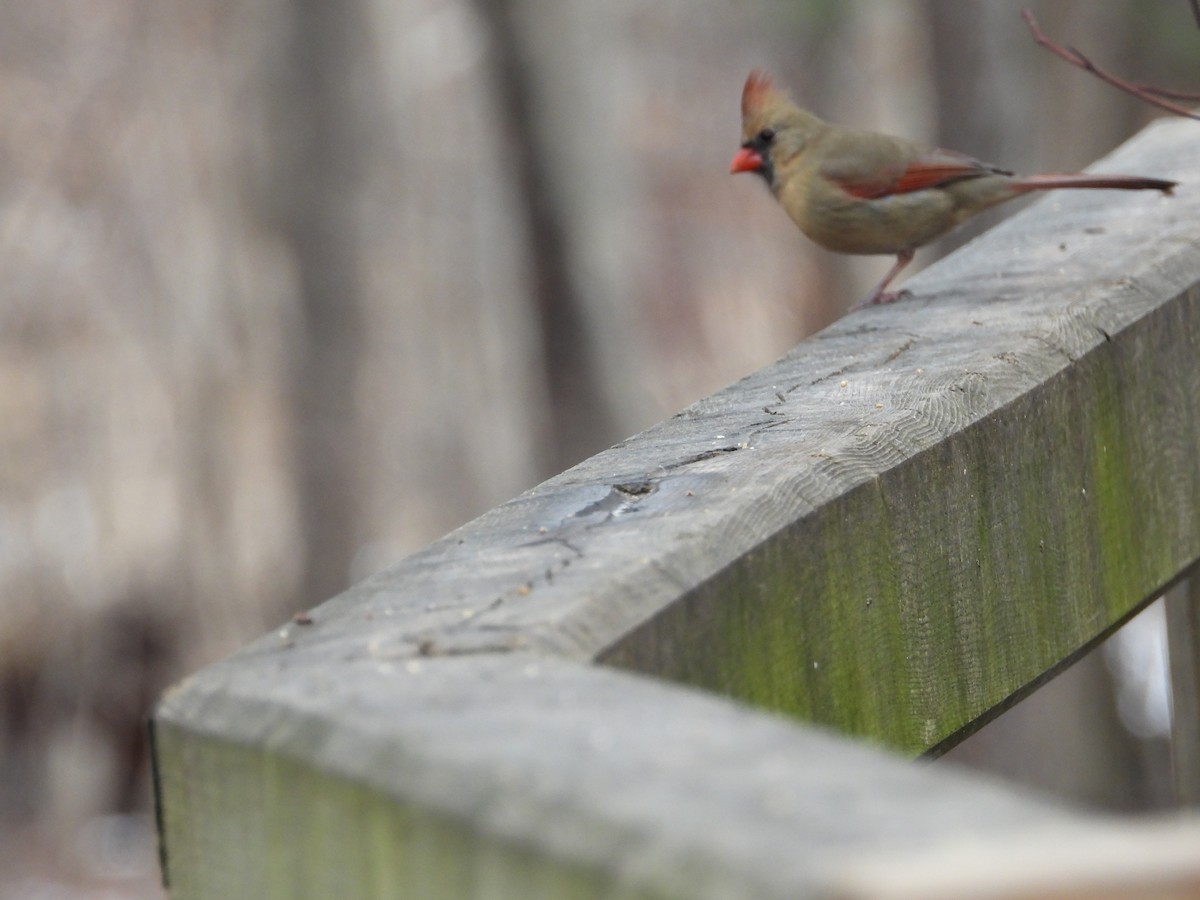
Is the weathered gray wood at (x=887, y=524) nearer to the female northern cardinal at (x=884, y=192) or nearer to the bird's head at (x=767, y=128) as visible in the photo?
the female northern cardinal at (x=884, y=192)

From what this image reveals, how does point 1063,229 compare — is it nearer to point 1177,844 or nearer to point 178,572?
point 1177,844

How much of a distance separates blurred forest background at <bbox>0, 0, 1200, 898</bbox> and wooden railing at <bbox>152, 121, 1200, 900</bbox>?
5797 millimetres

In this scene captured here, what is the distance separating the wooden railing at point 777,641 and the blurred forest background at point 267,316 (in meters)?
5.80

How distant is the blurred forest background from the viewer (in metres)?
8.62

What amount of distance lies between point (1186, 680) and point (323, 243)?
682 centimetres

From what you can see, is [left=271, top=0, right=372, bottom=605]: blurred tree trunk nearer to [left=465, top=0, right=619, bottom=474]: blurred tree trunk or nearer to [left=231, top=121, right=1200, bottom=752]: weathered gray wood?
[left=465, top=0, right=619, bottom=474]: blurred tree trunk

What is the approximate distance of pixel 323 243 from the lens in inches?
340

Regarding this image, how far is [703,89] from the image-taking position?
52.9 ft

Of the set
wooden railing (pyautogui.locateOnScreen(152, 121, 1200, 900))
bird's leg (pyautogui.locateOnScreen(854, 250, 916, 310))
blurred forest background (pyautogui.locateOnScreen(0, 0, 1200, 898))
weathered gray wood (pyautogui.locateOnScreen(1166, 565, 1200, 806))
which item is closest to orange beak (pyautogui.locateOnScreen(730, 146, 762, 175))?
bird's leg (pyautogui.locateOnScreen(854, 250, 916, 310))

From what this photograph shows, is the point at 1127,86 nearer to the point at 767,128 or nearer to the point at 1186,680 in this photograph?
the point at 1186,680

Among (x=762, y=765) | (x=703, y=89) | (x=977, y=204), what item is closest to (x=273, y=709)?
(x=762, y=765)

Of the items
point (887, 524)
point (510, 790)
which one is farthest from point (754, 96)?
point (510, 790)

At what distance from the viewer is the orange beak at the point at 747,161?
4801mm

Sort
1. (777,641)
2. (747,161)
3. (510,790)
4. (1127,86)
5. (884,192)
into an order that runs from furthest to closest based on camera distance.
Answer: (747,161) < (884,192) < (1127,86) < (777,641) < (510,790)
